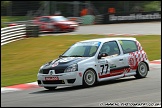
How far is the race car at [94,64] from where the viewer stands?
12.6m

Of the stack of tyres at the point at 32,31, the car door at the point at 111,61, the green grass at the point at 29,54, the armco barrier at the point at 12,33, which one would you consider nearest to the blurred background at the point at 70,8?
the stack of tyres at the point at 32,31

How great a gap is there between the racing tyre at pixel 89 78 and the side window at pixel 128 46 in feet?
5.38

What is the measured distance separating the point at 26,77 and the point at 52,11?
3617 centimetres

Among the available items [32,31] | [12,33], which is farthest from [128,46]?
[32,31]

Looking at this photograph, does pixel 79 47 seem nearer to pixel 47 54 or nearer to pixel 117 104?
pixel 117 104

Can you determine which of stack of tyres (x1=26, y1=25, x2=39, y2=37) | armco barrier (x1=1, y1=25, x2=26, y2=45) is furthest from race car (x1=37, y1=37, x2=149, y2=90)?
stack of tyres (x1=26, y1=25, x2=39, y2=37)

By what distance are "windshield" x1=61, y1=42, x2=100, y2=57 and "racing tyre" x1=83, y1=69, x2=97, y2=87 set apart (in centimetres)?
61

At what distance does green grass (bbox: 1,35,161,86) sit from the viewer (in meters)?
17.1

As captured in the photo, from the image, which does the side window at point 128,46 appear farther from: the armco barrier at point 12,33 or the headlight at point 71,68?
the armco barrier at point 12,33

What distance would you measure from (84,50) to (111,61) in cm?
85

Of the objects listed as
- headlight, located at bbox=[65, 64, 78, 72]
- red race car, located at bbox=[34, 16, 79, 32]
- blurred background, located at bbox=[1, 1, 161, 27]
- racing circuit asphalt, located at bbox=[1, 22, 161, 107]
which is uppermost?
blurred background, located at bbox=[1, 1, 161, 27]

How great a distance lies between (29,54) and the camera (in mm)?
23391

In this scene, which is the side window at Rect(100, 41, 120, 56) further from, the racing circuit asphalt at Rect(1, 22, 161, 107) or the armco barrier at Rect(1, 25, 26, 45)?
the armco barrier at Rect(1, 25, 26, 45)

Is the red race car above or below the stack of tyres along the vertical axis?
above
